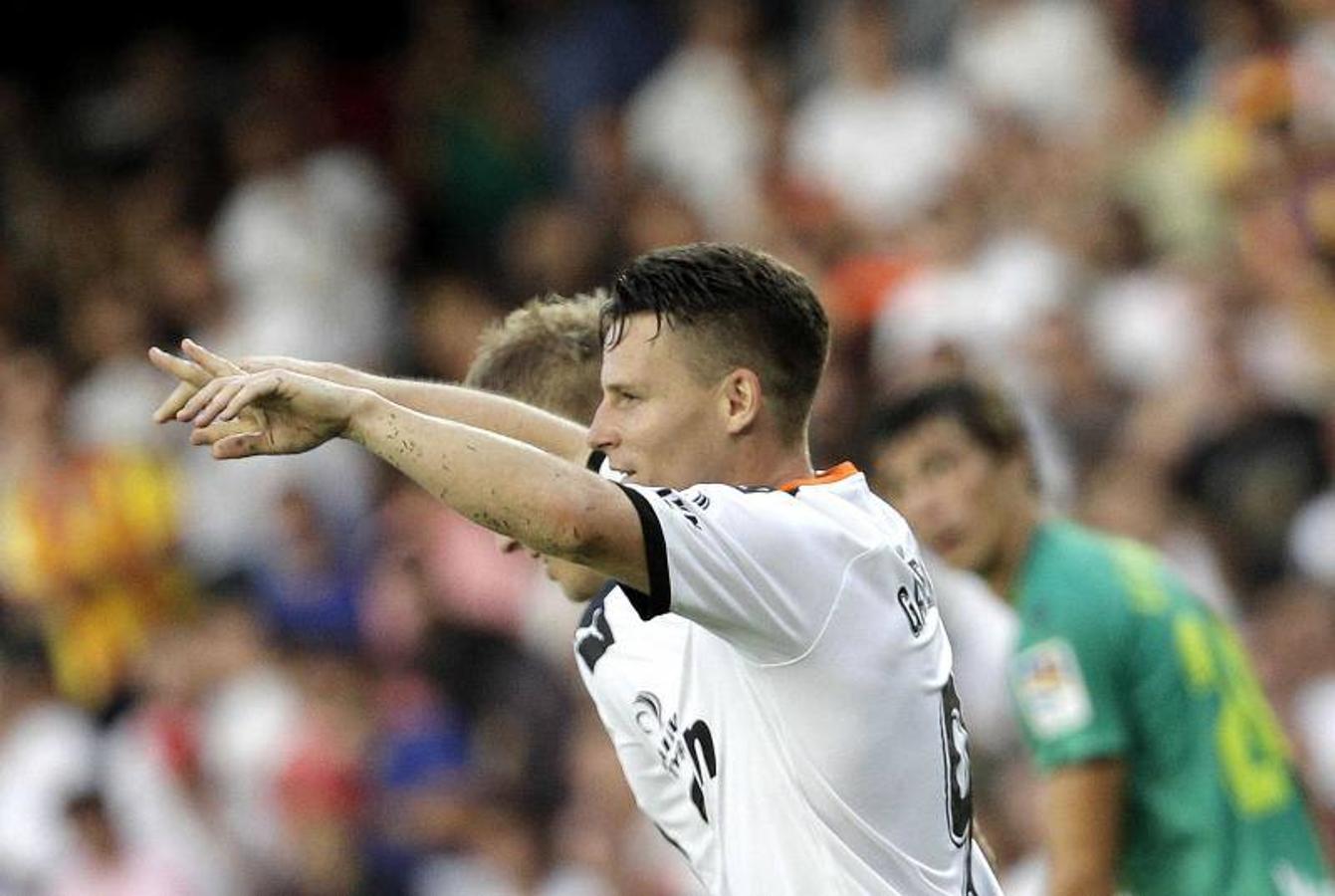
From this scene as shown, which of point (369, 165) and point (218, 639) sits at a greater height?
point (369, 165)

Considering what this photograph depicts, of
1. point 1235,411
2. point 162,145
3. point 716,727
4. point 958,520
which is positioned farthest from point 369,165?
point 716,727

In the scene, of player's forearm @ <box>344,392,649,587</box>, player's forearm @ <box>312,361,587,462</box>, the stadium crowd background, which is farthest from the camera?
the stadium crowd background

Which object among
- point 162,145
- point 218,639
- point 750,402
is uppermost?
point 162,145

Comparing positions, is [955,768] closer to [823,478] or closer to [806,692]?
[806,692]

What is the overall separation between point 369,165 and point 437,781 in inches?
168

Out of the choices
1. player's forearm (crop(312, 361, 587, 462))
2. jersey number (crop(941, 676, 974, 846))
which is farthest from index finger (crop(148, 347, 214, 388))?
jersey number (crop(941, 676, 974, 846))

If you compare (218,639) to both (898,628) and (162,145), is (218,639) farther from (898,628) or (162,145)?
(898,628)

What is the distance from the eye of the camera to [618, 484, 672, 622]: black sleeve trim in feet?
12.0

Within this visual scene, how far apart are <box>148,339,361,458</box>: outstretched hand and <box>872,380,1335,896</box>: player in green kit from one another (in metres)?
2.25

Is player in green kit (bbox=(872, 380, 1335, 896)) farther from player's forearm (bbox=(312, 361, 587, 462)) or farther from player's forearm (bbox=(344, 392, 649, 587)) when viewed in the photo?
player's forearm (bbox=(344, 392, 649, 587))

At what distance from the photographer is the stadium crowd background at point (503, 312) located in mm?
8734

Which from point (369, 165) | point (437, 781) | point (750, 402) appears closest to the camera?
point (750, 402)

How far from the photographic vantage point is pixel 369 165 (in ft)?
42.8

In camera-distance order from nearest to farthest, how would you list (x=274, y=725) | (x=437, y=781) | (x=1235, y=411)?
(x=1235, y=411), (x=437, y=781), (x=274, y=725)
